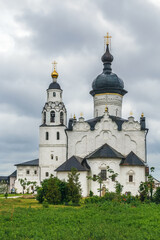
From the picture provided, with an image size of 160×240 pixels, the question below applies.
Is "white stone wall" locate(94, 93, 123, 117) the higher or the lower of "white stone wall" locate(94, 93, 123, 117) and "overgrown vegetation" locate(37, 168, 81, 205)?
the higher

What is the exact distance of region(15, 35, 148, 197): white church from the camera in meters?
34.9

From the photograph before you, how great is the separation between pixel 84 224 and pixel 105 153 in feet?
66.9

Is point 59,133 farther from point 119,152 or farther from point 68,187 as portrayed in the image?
point 68,187

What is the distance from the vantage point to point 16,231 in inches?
530

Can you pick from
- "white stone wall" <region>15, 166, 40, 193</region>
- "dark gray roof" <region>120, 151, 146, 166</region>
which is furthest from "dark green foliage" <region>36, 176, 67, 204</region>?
"white stone wall" <region>15, 166, 40, 193</region>

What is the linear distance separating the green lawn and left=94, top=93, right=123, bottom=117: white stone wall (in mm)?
23184

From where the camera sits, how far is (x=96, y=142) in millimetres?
38562

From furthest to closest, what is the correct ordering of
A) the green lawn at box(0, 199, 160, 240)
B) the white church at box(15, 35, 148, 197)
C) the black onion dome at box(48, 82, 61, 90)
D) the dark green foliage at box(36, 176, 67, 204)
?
the black onion dome at box(48, 82, 61, 90), the white church at box(15, 35, 148, 197), the dark green foliage at box(36, 176, 67, 204), the green lawn at box(0, 199, 160, 240)

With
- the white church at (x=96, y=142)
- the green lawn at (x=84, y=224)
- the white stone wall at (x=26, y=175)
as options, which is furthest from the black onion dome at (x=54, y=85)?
the green lawn at (x=84, y=224)

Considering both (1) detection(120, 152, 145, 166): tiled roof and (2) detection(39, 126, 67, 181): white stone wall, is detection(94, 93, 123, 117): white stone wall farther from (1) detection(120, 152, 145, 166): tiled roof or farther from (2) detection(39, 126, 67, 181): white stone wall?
(1) detection(120, 152, 145, 166): tiled roof

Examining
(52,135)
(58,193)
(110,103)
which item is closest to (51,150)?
(52,135)

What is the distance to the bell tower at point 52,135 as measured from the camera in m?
40.1

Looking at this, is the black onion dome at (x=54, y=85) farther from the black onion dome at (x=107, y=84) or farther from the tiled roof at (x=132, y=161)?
the tiled roof at (x=132, y=161)

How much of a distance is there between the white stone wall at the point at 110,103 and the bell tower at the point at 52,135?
13.4 ft
